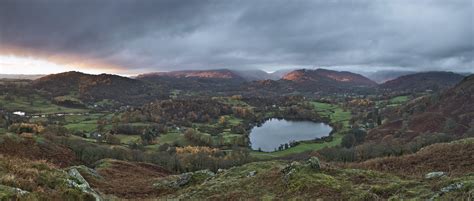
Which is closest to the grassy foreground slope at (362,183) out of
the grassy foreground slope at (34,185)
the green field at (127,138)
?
the grassy foreground slope at (34,185)

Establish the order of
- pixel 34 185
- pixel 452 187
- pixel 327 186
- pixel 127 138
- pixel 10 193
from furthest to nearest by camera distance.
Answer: pixel 127 138, pixel 327 186, pixel 452 187, pixel 34 185, pixel 10 193

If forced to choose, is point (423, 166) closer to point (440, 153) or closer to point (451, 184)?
point (440, 153)

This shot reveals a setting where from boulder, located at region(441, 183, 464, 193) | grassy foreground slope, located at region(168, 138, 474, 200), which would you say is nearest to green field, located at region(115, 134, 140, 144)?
grassy foreground slope, located at region(168, 138, 474, 200)

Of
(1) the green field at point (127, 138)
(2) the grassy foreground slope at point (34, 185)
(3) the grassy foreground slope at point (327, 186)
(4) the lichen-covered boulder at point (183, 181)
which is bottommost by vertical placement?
(1) the green field at point (127, 138)

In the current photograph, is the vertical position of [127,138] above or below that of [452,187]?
below

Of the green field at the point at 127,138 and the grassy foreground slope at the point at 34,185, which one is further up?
the grassy foreground slope at the point at 34,185

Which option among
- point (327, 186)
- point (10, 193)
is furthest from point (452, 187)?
point (10, 193)

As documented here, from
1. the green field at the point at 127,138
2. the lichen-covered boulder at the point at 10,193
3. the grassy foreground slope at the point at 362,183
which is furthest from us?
the green field at the point at 127,138

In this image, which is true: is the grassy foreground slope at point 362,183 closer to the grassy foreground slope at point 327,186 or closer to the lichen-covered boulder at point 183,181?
the grassy foreground slope at point 327,186

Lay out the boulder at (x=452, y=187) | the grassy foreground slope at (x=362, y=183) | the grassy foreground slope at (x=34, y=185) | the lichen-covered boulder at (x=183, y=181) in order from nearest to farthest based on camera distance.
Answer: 1. the grassy foreground slope at (x=34, y=185)
2. the boulder at (x=452, y=187)
3. the grassy foreground slope at (x=362, y=183)
4. the lichen-covered boulder at (x=183, y=181)

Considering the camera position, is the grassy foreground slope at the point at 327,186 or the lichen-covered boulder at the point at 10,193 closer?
the lichen-covered boulder at the point at 10,193

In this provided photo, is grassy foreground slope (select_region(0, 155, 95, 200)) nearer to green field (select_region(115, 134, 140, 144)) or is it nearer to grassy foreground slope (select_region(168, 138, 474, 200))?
grassy foreground slope (select_region(168, 138, 474, 200))

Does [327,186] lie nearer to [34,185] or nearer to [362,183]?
[362,183]

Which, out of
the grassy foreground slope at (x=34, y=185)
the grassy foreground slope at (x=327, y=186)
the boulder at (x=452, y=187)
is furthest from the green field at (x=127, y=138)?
the boulder at (x=452, y=187)
